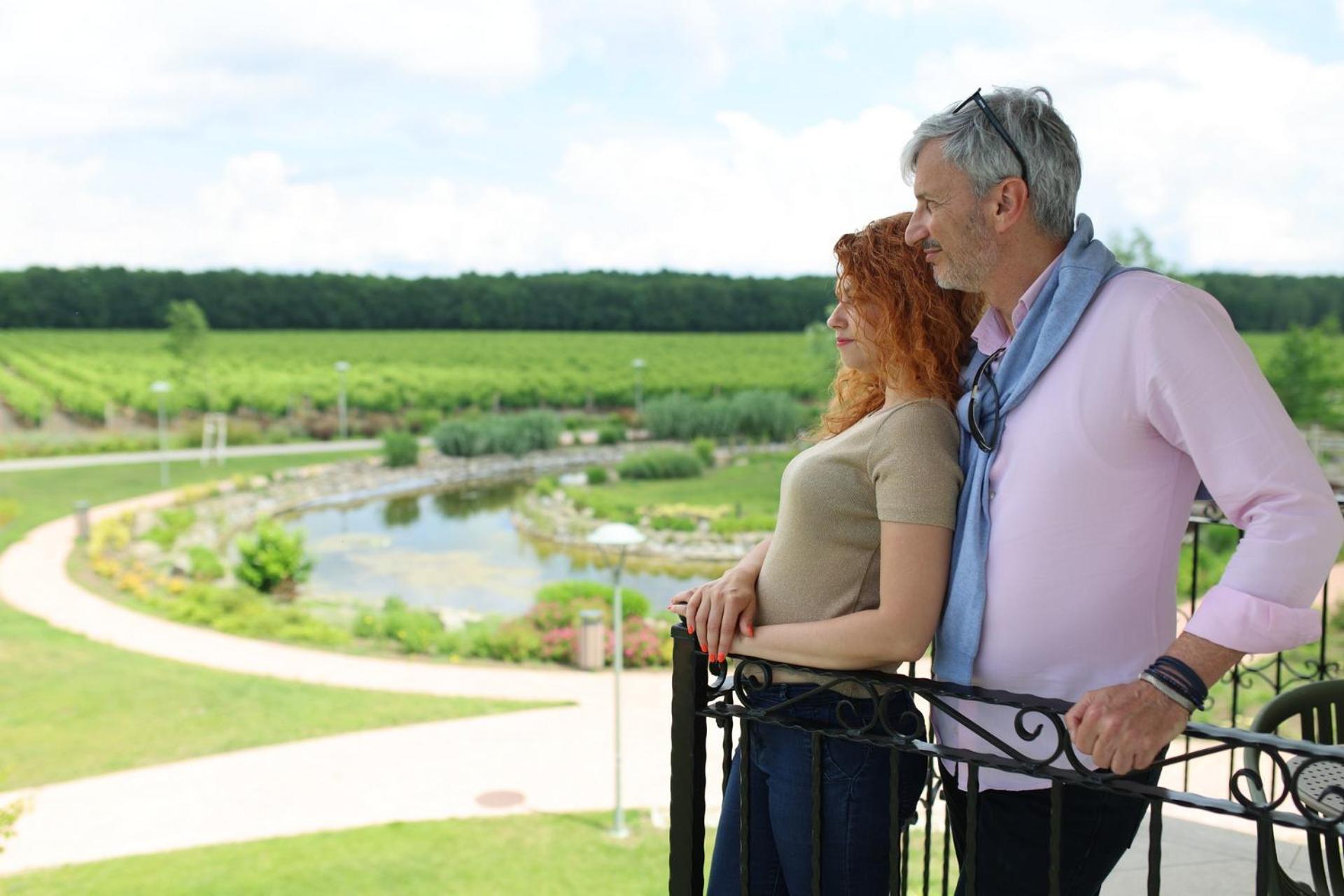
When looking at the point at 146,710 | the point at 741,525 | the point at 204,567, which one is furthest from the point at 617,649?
the point at 741,525

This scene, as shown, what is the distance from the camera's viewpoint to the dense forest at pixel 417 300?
43.2 metres

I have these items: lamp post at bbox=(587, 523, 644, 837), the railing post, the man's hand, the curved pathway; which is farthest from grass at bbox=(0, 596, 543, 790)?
the man's hand

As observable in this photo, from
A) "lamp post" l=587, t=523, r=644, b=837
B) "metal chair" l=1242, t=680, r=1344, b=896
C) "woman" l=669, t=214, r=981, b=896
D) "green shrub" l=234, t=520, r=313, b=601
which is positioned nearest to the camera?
"metal chair" l=1242, t=680, r=1344, b=896

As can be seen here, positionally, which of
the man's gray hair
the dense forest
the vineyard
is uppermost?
the dense forest

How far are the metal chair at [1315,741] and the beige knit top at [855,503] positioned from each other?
0.46 meters

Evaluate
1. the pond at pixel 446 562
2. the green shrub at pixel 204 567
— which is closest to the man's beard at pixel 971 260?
the pond at pixel 446 562

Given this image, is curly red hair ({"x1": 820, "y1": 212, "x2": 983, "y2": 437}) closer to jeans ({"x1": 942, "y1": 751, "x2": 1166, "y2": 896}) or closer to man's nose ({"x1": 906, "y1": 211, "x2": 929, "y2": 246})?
man's nose ({"x1": 906, "y1": 211, "x2": 929, "y2": 246})

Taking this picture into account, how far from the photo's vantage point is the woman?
1360 millimetres

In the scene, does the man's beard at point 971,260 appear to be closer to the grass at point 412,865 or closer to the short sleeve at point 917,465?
the short sleeve at point 917,465

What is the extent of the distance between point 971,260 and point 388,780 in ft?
22.9

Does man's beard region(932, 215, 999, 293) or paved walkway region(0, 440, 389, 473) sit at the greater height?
man's beard region(932, 215, 999, 293)

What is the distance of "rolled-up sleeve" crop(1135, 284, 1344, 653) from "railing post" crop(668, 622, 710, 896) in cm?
68

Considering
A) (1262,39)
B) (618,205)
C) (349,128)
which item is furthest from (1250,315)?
(349,128)

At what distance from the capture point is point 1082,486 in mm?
1288
